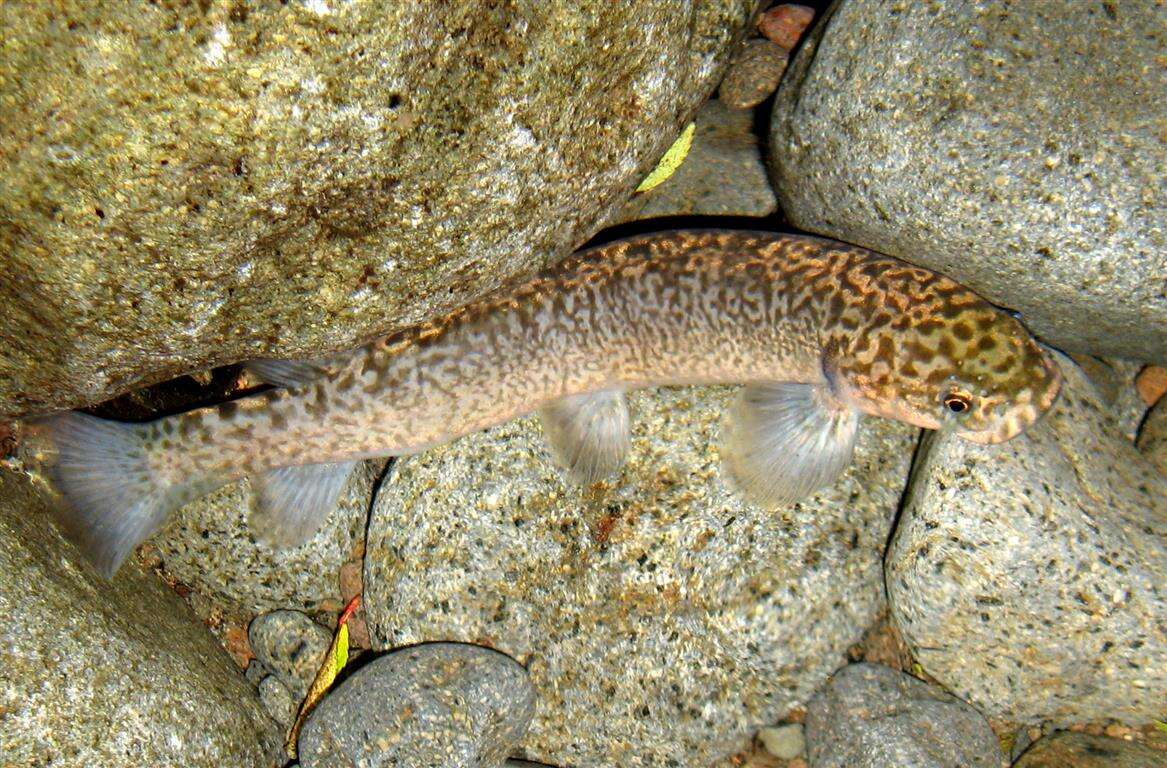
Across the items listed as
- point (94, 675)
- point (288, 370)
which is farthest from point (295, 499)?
point (94, 675)

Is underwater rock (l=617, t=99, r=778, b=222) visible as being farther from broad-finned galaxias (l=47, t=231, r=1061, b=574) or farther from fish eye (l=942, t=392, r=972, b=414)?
fish eye (l=942, t=392, r=972, b=414)

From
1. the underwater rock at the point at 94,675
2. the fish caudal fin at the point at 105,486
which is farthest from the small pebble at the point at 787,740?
the fish caudal fin at the point at 105,486

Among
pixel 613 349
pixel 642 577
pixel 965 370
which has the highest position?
pixel 613 349

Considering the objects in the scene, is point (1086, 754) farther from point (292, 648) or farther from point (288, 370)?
point (288, 370)

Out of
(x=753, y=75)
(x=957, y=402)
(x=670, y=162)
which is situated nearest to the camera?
(x=957, y=402)

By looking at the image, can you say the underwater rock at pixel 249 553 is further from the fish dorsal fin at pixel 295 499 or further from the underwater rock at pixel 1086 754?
the underwater rock at pixel 1086 754
